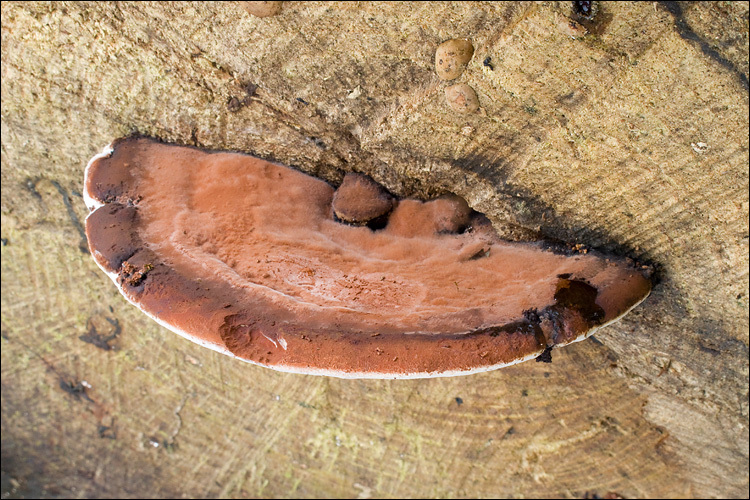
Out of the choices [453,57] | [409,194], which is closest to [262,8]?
[453,57]

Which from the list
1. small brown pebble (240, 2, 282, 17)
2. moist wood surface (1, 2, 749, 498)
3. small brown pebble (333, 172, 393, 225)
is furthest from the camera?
small brown pebble (333, 172, 393, 225)

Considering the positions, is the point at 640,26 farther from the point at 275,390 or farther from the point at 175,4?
the point at 275,390

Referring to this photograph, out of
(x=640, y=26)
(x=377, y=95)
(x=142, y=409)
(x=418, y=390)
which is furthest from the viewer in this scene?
(x=142, y=409)

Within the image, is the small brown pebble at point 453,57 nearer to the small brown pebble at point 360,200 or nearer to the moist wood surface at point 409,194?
the moist wood surface at point 409,194

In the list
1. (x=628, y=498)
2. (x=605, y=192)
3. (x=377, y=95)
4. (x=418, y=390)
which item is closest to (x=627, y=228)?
(x=605, y=192)

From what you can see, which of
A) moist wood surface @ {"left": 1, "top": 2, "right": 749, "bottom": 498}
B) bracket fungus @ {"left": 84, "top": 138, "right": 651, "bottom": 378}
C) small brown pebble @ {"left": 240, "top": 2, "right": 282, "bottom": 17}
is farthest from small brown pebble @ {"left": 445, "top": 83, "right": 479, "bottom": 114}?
small brown pebble @ {"left": 240, "top": 2, "right": 282, "bottom": 17}

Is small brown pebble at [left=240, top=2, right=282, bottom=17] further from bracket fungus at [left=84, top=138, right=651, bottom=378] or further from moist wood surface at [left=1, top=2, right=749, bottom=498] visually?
bracket fungus at [left=84, top=138, right=651, bottom=378]
